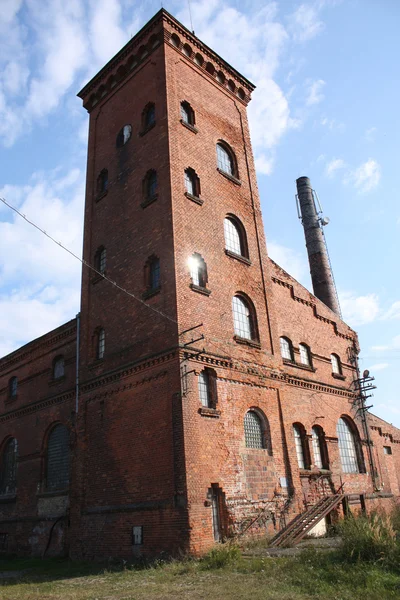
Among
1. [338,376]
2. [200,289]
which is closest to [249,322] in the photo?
[200,289]

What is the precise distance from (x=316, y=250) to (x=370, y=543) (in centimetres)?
1985

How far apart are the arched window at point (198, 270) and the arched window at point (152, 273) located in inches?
40.4

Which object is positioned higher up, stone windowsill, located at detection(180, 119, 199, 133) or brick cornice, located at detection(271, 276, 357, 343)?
stone windowsill, located at detection(180, 119, 199, 133)

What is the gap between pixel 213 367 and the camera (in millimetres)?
13562

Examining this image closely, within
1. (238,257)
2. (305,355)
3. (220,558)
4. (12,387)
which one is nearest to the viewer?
(220,558)

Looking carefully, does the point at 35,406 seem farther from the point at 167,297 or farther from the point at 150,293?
the point at 167,297

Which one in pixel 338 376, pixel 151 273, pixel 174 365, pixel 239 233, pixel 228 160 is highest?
pixel 228 160

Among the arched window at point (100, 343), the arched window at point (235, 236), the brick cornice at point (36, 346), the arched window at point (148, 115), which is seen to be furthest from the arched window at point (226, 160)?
the brick cornice at point (36, 346)

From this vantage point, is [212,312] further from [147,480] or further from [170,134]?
[170,134]

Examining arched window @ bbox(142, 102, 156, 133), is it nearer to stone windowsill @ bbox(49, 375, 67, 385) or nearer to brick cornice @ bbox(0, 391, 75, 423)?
stone windowsill @ bbox(49, 375, 67, 385)

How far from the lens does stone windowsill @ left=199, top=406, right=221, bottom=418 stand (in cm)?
1262

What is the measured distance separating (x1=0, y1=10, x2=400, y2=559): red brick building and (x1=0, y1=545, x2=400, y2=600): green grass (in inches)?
46.2

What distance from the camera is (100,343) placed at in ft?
53.2

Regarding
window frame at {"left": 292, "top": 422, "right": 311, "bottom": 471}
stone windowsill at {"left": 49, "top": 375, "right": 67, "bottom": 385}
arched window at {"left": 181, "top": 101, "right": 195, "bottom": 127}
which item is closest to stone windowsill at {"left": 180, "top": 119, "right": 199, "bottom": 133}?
arched window at {"left": 181, "top": 101, "right": 195, "bottom": 127}
